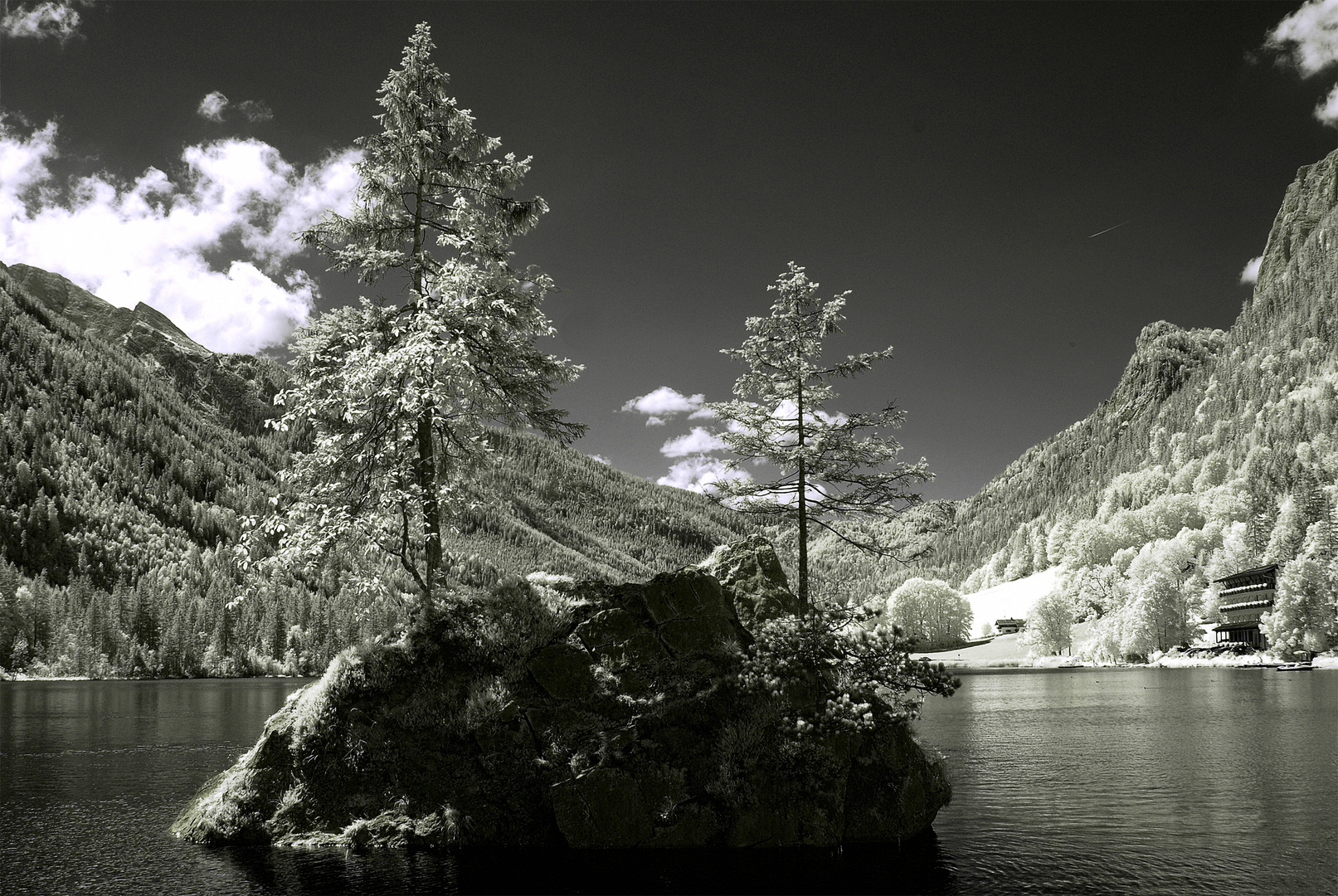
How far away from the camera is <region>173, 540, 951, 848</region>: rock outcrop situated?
20.7 meters

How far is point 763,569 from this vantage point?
25.6 metres

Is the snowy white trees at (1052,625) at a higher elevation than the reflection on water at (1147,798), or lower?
lower

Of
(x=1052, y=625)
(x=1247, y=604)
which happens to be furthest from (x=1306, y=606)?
(x=1052, y=625)

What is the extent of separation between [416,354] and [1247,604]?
479 ft

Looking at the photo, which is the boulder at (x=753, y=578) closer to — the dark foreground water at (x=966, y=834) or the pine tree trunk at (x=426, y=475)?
the dark foreground water at (x=966, y=834)

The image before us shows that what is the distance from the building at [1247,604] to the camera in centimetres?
12438

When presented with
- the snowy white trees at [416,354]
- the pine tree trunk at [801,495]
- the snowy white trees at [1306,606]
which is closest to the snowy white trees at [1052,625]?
the snowy white trees at [1306,606]

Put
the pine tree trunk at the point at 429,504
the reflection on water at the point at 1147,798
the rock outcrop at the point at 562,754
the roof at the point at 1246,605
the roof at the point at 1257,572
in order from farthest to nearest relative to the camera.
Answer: the roof at the point at 1257,572, the roof at the point at 1246,605, the pine tree trunk at the point at 429,504, the rock outcrop at the point at 562,754, the reflection on water at the point at 1147,798

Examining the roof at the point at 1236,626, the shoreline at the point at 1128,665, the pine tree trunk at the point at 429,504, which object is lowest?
the shoreline at the point at 1128,665

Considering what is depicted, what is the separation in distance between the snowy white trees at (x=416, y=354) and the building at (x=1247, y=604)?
428 feet

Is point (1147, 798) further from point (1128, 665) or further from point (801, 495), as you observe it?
point (1128, 665)

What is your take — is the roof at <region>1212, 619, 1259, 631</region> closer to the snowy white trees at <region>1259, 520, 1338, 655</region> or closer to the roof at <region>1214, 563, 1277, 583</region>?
the roof at <region>1214, 563, 1277, 583</region>

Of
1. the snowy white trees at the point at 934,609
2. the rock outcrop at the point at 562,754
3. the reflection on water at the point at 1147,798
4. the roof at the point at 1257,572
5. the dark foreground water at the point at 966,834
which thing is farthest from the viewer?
the snowy white trees at the point at 934,609

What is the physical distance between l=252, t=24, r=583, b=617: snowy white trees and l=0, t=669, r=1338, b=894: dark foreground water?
771cm
